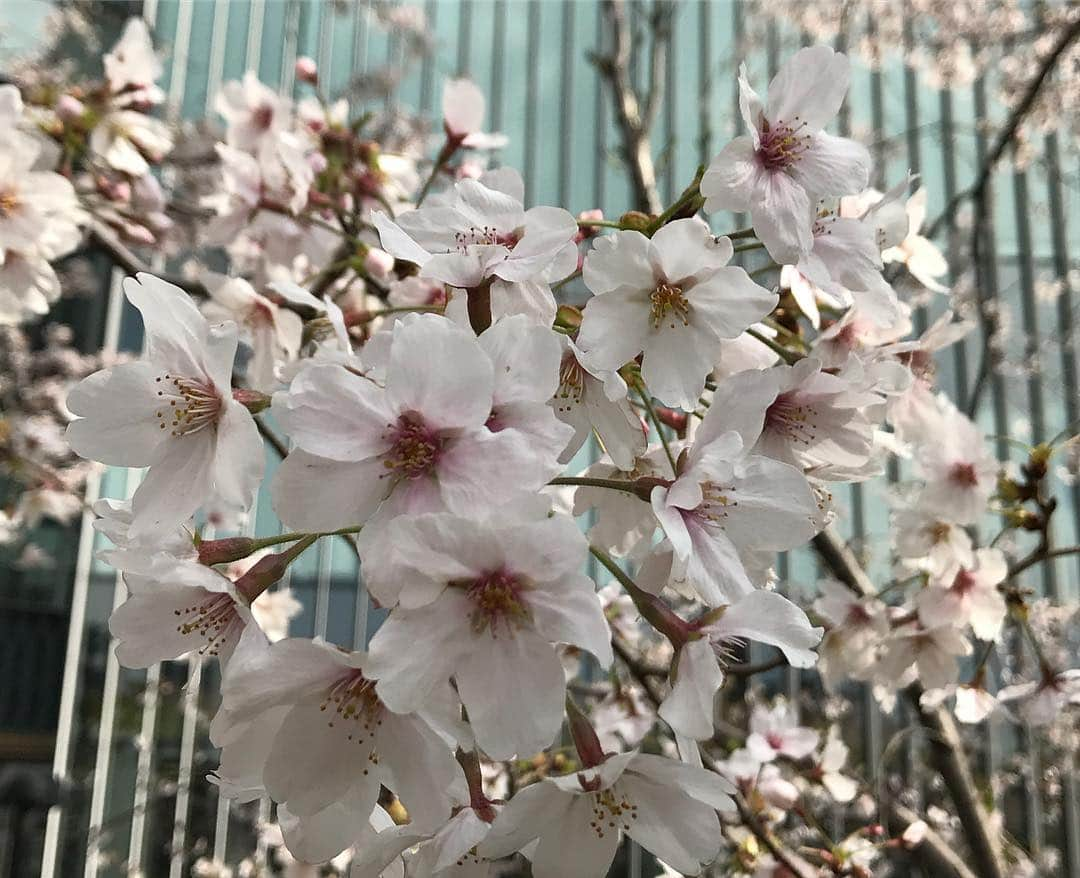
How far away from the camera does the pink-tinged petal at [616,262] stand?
540 mm

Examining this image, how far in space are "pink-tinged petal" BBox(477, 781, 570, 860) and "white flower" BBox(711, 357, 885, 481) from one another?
0.27m

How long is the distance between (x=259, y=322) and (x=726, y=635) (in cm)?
56

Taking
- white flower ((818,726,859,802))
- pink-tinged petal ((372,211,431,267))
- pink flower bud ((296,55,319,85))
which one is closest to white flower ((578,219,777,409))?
pink-tinged petal ((372,211,431,267))

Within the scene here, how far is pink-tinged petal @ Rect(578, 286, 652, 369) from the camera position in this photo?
527 mm

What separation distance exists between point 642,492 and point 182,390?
0.29m

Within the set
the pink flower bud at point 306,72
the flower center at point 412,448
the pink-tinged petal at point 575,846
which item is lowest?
the pink-tinged petal at point 575,846

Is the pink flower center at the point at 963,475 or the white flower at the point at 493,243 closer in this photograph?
the white flower at the point at 493,243

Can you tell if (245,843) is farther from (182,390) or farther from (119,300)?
(182,390)

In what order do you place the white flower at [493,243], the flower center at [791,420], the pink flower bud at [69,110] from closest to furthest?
the white flower at [493,243], the flower center at [791,420], the pink flower bud at [69,110]

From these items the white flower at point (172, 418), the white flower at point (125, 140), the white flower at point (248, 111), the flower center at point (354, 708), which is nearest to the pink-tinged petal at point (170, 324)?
the white flower at point (172, 418)

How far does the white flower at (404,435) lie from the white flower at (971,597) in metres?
0.74

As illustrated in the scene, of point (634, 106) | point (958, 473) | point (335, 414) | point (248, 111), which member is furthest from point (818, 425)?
point (634, 106)

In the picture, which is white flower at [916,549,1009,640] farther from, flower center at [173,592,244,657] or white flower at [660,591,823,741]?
flower center at [173,592,244,657]

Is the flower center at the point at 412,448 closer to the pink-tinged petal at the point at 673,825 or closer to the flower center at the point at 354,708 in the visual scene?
the flower center at the point at 354,708
